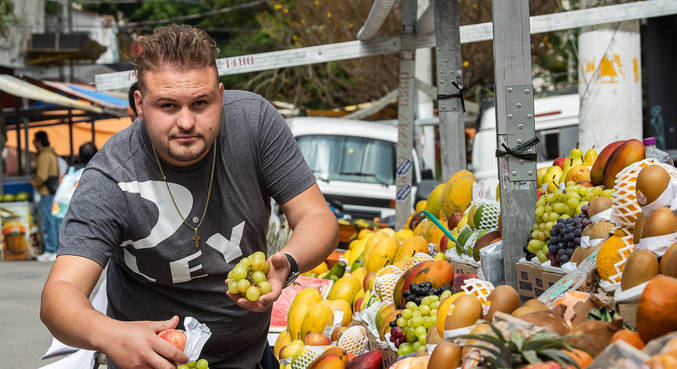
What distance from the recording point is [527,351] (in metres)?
1.90

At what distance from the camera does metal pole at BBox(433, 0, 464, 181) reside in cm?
570

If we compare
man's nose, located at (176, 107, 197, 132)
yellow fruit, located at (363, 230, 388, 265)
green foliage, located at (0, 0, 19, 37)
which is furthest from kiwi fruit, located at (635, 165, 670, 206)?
green foliage, located at (0, 0, 19, 37)

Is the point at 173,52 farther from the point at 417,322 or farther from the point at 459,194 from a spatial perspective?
the point at 459,194

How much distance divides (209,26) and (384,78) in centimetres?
1751

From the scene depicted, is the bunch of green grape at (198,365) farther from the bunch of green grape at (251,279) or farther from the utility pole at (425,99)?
the utility pole at (425,99)

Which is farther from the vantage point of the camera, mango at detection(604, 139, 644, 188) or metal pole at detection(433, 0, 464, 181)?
metal pole at detection(433, 0, 464, 181)

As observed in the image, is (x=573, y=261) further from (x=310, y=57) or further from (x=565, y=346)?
(x=310, y=57)

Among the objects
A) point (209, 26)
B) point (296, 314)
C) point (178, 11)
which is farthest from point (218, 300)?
point (178, 11)

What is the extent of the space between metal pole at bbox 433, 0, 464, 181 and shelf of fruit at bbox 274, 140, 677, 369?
→ 1.43 feet

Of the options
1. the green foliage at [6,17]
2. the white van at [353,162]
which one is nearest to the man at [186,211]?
the white van at [353,162]

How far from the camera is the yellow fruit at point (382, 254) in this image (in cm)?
538

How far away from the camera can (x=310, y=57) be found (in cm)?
674

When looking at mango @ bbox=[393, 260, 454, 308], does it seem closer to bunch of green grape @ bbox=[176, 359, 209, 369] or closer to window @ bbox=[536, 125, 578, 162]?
bunch of green grape @ bbox=[176, 359, 209, 369]

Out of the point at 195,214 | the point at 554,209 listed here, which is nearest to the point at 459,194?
the point at 554,209
